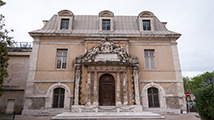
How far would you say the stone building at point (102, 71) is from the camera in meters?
13.6

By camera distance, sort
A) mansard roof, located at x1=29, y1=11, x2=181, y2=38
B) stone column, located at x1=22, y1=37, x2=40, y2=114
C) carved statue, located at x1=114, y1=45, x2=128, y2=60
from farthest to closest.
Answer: mansard roof, located at x1=29, y1=11, x2=181, y2=38, carved statue, located at x1=114, y1=45, x2=128, y2=60, stone column, located at x1=22, y1=37, x2=40, y2=114

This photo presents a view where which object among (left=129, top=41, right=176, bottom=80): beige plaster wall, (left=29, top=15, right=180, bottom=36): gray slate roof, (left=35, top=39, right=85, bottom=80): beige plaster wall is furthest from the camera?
(left=29, top=15, right=180, bottom=36): gray slate roof

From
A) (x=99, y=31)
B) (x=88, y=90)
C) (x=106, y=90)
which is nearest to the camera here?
(x=88, y=90)

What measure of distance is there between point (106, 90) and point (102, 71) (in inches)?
74.1

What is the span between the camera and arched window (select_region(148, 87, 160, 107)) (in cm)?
1437

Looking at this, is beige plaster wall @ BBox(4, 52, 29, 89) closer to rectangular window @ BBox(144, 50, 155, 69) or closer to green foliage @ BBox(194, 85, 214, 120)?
rectangular window @ BBox(144, 50, 155, 69)

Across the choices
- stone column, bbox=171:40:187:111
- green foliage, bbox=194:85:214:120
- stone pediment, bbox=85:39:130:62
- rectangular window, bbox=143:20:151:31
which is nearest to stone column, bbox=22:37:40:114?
stone pediment, bbox=85:39:130:62

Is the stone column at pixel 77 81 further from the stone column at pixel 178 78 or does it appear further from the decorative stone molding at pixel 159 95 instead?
the stone column at pixel 178 78

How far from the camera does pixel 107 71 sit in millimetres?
14086

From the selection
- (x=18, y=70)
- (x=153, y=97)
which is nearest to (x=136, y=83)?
(x=153, y=97)

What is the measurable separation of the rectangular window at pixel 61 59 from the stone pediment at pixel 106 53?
8.85ft

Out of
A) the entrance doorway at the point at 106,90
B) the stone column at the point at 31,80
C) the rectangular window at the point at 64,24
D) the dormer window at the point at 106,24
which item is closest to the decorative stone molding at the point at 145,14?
the dormer window at the point at 106,24

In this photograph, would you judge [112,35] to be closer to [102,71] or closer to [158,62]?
[102,71]

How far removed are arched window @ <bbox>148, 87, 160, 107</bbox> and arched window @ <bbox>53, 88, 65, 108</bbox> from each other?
872 cm
